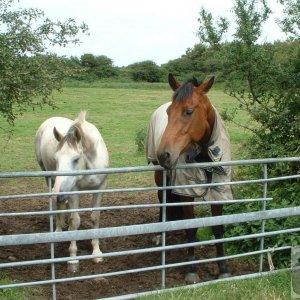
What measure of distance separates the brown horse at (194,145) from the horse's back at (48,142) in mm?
2362

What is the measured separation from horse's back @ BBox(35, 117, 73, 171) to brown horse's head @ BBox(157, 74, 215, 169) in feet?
8.39

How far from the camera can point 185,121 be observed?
452 centimetres

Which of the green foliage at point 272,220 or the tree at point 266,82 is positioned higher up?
the tree at point 266,82

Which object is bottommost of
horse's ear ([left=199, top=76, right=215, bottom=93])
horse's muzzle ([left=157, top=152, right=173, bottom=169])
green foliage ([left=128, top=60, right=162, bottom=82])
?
horse's muzzle ([left=157, top=152, right=173, bottom=169])

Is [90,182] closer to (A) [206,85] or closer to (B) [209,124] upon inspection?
(B) [209,124]

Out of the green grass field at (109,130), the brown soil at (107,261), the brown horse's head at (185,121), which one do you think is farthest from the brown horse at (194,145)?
the green grass field at (109,130)

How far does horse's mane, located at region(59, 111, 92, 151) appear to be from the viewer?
5.39 m

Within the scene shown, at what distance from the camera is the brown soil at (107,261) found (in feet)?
15.9

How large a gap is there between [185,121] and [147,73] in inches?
1862

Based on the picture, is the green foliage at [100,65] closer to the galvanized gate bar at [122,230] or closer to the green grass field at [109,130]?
the green grass field at [109,130]

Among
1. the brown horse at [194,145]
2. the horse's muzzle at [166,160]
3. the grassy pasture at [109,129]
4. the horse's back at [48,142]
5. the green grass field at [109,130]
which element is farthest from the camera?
the grassy pasture at [109,129]

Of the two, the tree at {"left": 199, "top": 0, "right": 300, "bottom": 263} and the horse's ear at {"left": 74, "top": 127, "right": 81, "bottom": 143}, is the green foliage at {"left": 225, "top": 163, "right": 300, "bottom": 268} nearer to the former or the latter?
the tree at {"left": 199, "top": 0, "right": 300, "bottom": 263}

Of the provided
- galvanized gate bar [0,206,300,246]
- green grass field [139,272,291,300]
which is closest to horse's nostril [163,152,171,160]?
galvanized gate bar [0,206,300,246]

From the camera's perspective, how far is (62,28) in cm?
562
